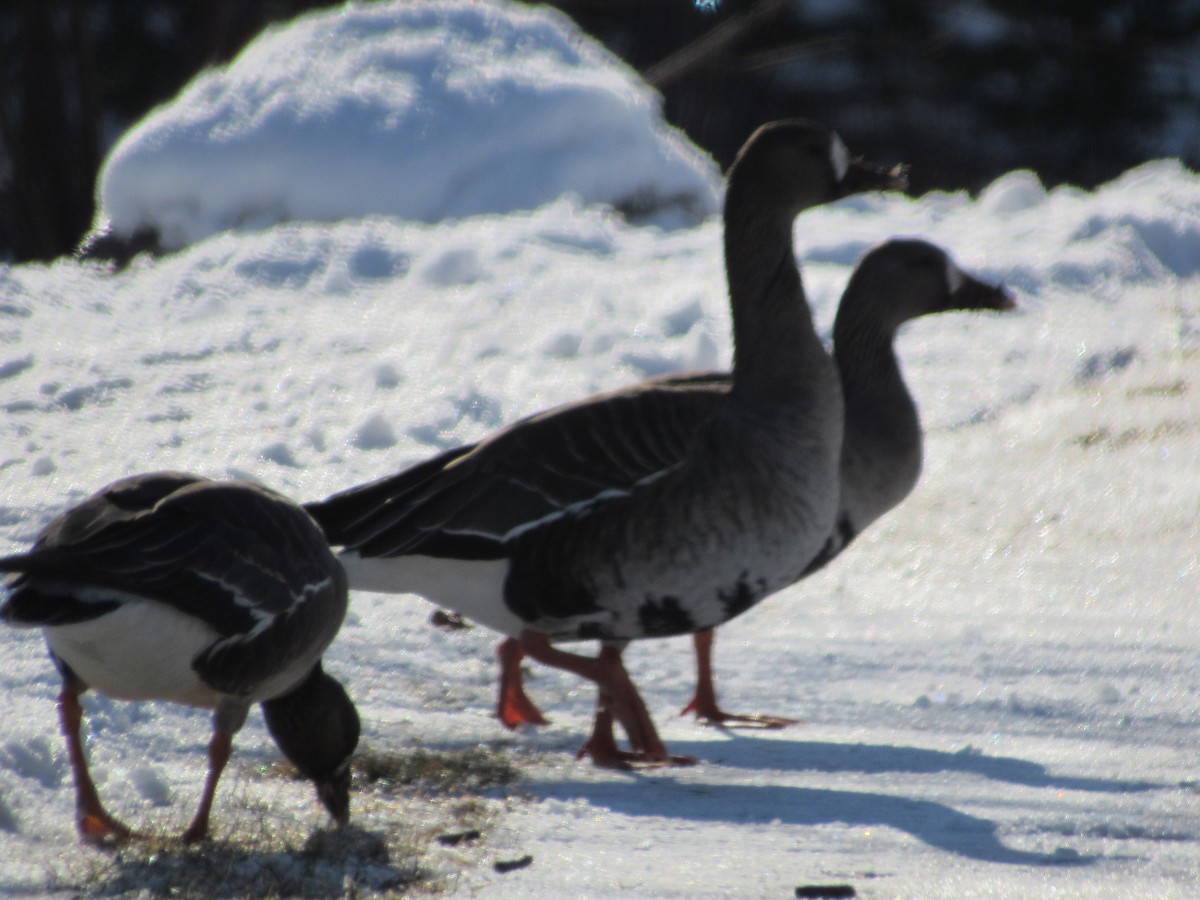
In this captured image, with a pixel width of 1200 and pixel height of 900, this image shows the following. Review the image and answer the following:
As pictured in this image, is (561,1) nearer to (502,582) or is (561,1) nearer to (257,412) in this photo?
(257,412)

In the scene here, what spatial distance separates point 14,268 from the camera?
10.6 meters

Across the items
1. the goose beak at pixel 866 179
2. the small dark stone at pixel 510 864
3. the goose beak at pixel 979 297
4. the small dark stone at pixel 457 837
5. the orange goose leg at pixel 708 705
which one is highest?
the goose beak at pixel 866 179

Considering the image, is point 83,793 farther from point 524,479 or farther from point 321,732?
point 524,479

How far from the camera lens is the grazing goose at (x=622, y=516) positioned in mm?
4578

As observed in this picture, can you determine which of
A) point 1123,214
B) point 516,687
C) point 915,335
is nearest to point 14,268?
point 915,335

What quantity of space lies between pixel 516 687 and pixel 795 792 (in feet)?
3.85

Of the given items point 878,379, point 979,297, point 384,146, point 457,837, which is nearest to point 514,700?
point 457,837

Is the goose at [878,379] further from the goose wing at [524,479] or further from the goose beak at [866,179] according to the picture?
the goose beak at [866,179]

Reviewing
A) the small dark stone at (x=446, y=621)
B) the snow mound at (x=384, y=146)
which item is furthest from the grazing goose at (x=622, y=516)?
the snow mound at (x=384, y=146)

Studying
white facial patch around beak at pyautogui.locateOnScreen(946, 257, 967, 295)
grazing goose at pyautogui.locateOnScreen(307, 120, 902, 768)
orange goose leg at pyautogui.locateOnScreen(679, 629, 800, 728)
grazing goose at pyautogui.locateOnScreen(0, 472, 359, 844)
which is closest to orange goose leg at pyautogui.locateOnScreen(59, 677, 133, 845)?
grazing goose at pyautogui.locateOnScreen(0, 472, 359, 844)

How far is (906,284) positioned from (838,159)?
1436 mm

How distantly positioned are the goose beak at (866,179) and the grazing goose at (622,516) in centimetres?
56

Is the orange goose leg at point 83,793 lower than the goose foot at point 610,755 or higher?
higher

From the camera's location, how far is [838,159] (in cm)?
521
